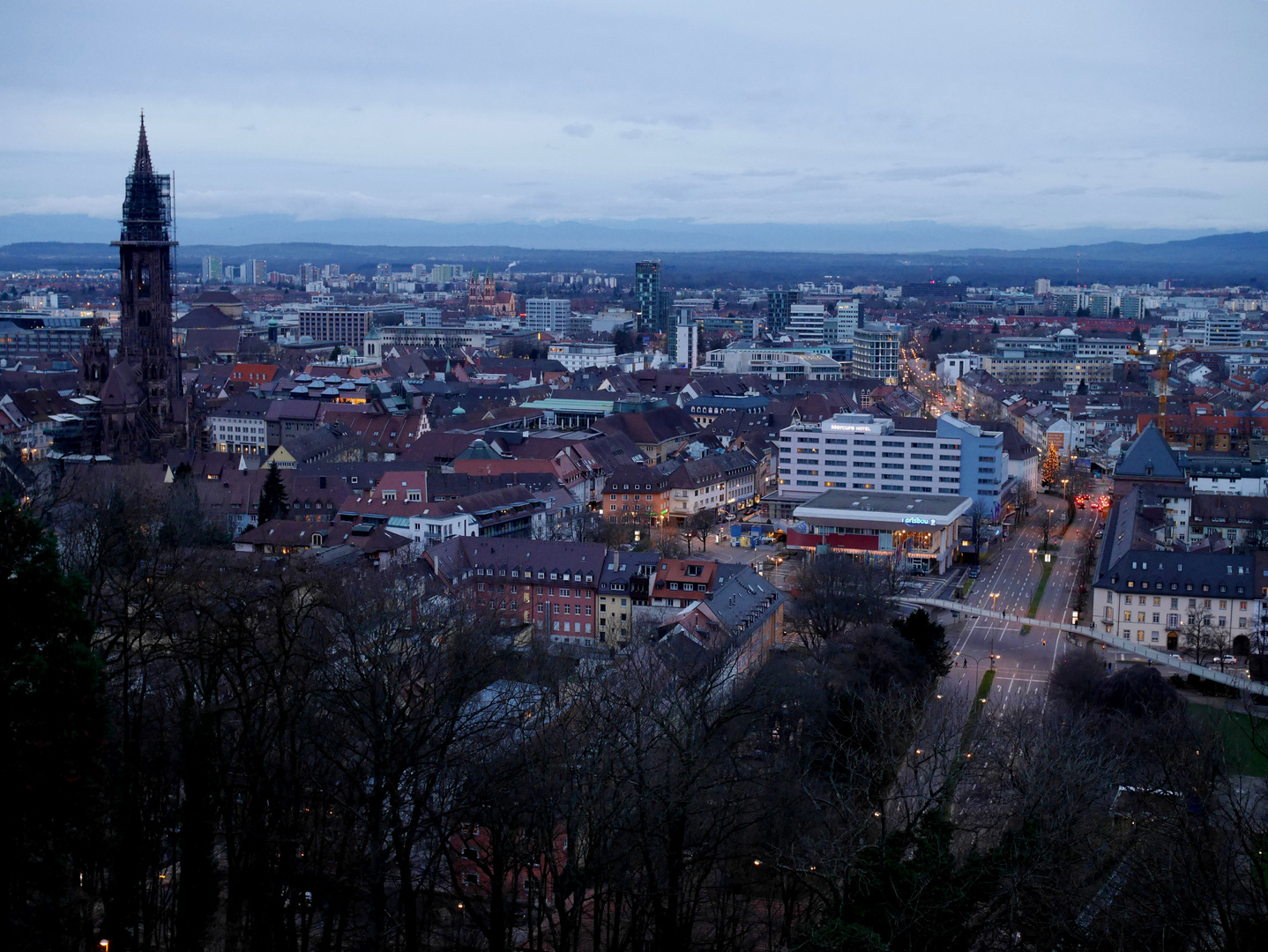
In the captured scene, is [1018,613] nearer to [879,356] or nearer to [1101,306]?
[879,356]

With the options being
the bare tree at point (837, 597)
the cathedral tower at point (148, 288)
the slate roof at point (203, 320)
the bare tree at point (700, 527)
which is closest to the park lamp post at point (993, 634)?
the bare tree at point (837, 597)

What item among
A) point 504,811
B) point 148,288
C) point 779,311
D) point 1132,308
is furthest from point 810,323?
point 504,811

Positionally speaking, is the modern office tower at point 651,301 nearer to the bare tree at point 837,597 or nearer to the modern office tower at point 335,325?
the modern office tower at point 335,325

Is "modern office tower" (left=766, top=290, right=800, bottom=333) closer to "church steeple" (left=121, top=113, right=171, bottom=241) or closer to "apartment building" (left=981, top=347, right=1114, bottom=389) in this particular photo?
"apartment building" (left=981, top=347, right=1114, bottom=389)

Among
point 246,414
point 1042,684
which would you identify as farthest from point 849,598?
point 246,414

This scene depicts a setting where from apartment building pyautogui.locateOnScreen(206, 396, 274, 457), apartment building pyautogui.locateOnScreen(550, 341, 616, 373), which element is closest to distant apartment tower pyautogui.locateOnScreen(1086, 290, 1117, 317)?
apartment building pyautogui.locateOnScreen(550, 341, 616, 373)

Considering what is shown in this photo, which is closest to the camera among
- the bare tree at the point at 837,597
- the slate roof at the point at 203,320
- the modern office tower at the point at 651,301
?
the bare tree at the point at 837,597

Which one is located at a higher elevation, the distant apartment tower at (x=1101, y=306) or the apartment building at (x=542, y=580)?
the distant apartment tower at (x=1101, y=306)
